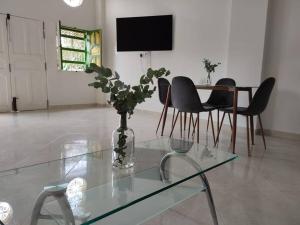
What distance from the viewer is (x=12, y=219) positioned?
0.93m

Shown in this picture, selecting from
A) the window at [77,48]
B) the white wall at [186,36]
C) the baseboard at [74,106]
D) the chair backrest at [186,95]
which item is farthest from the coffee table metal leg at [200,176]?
the window at [77,48]

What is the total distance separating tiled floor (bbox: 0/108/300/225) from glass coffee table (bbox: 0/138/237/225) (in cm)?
18

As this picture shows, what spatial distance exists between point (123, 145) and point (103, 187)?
27 centimetres

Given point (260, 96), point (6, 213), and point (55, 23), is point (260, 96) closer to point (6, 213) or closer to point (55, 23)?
point (6, 213)

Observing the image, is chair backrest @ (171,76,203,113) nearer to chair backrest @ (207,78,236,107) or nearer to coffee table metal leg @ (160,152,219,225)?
chair backrest @ (207,78,236,107)

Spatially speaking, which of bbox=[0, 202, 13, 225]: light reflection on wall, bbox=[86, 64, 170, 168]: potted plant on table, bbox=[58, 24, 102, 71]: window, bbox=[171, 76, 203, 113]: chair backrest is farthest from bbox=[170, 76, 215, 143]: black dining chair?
bbox=[58, 24, 102, 71]: window

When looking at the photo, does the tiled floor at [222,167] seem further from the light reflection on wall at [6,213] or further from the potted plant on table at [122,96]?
the potted plant on table at [122,96]

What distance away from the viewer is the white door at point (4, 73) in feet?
16.2

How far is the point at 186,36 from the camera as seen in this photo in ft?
16.1

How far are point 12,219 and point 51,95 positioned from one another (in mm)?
5365

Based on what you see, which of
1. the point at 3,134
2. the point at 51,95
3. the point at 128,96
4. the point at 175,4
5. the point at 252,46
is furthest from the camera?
the point at 51,95

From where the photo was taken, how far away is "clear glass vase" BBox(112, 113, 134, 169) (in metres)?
1.32

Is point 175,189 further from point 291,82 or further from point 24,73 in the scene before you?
point 24,73

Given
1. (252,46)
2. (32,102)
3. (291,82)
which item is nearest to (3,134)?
(32,102)
